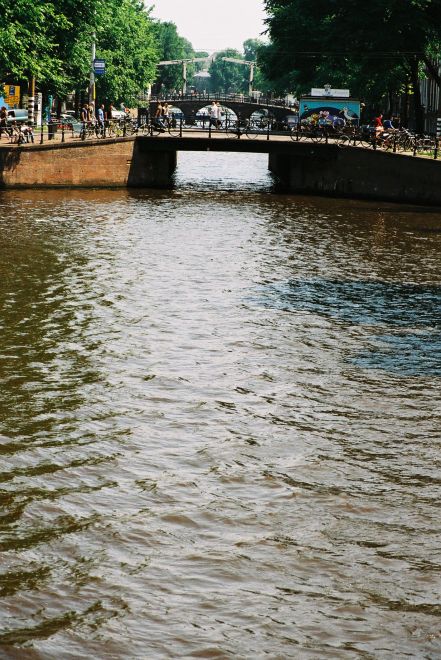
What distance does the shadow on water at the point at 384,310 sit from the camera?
16812 mm

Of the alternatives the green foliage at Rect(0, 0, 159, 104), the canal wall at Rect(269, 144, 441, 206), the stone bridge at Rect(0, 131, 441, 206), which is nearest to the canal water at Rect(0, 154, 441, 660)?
the canal wall at Rect(269, 144, 441, 206)

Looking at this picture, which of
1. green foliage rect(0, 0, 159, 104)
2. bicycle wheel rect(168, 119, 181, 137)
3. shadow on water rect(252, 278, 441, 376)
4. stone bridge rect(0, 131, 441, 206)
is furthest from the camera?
bicycle wheel rect(168, 119, 181, 137)

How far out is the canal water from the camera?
8.38 m

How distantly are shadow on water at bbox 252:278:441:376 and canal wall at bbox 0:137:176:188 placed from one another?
849 inches

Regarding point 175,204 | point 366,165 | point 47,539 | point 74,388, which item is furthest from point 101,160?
point 47,539

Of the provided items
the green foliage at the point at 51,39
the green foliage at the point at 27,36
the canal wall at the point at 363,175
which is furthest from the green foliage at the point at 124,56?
the canal wall at the point at 363,175

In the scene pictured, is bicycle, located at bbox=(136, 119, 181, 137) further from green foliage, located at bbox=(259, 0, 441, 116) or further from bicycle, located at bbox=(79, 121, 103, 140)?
green foliage, located at bbox=(259, 0, 441, 116)

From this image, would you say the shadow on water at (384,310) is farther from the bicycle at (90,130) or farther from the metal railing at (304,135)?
the bicycle at (90,130)

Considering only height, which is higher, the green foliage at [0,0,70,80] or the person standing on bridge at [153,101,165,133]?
the green foliage at [0,0,70,80]

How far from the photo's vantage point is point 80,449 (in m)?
12.2

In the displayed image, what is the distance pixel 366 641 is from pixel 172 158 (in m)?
48.3

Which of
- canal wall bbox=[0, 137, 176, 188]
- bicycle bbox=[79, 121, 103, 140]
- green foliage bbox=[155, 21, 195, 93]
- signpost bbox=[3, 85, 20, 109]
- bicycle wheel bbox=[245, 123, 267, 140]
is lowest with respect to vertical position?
canal wall bbox=[0, 137, 176, 188]

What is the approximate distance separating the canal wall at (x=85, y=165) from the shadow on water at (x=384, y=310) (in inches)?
849

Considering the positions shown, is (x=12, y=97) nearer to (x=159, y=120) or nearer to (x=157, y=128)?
(x=159, y=120)
